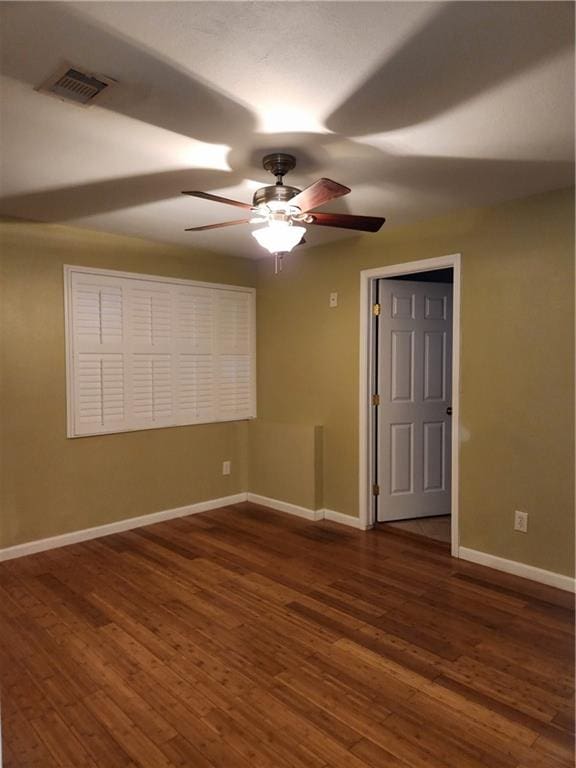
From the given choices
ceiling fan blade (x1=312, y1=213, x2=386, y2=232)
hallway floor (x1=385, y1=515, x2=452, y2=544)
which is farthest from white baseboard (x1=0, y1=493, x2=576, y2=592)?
ceiling fan blade (x1=312, y1=213, x2=386, y2=232)

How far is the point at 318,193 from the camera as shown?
2.20 meters

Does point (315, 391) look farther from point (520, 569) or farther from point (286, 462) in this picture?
point (520, 569)

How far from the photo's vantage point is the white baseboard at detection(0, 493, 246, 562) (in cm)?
362

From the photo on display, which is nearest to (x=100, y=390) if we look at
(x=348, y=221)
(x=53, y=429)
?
(x=53, y=429)

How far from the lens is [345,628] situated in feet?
8.66

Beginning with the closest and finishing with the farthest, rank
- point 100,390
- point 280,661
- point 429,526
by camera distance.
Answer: point 280,661
point 100,390
point 429,526

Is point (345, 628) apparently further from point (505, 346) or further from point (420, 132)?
point (420, 132)

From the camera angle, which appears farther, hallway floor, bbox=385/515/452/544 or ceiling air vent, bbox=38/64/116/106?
hallway floor, bbox=385/515/452/544

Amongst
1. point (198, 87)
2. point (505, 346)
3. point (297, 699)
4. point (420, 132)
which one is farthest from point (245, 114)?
point (297, 699)

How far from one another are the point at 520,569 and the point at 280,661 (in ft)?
5.82

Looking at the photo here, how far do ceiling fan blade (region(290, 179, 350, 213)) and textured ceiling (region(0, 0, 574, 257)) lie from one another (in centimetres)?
28

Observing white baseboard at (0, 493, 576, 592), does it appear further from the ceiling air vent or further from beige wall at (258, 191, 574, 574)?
the ceiling air vent

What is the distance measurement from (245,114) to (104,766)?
2.51 meters

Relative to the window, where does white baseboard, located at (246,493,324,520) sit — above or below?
below
